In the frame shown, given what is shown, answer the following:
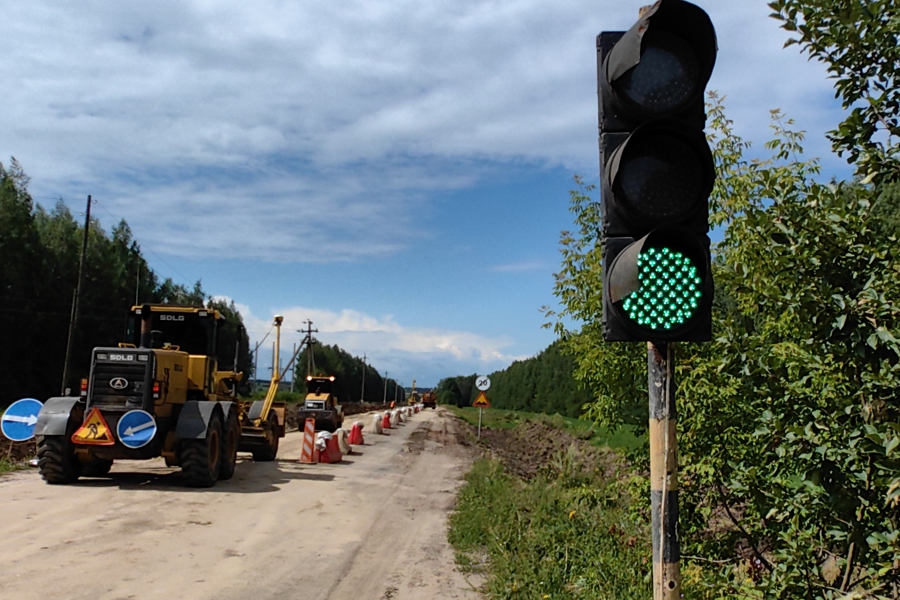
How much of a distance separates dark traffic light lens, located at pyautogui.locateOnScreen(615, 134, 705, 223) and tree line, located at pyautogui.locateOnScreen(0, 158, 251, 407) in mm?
40712

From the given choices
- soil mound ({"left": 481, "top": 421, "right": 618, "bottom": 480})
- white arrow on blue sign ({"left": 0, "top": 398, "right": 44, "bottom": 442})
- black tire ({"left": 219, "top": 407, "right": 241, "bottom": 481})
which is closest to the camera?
white arrow on blue sign ({"left": 0, "top": 398, "right": 44, "bottom": 442})

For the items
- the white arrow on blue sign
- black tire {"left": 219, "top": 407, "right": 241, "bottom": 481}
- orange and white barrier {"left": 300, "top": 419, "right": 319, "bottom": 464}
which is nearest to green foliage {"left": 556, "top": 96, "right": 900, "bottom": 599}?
black tire {"left": 219, "top": 407, "right": 241, "bottom": 481}

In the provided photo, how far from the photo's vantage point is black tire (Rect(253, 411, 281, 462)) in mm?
19203

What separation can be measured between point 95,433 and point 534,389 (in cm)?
9687

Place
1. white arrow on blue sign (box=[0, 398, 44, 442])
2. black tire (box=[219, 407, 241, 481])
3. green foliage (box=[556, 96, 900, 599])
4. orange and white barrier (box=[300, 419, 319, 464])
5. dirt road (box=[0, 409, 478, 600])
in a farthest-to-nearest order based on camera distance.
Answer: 1. orange and white barrier (box=[300, 419, 319, 464])
2. black tire (box=[219, 407, 241, 481])
3. white arrow on blue sign (box=[0, 398, 44, 442])
4. dirt road (box=[0, 409, 478, 600])
5. green foliage (box=[556, 96, 900, 599])

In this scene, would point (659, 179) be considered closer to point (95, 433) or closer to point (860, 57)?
point (860, 57)

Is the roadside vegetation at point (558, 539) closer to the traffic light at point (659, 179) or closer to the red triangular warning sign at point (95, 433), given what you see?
the traffic light at point (659, 179)

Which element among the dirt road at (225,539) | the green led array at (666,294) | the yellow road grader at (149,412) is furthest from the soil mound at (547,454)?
the yellow road grader at (149,412)

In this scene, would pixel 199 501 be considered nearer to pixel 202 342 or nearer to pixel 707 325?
pixel 202 342

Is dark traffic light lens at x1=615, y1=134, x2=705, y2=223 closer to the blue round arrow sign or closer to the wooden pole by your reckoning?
the wooden pole

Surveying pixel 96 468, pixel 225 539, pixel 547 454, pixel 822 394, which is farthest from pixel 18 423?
pixel 547 454

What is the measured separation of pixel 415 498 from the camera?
14.8 meters

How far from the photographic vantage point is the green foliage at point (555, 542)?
7.32m

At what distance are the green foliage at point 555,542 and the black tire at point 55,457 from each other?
22.9 ft
